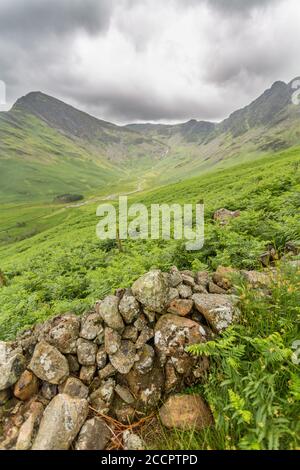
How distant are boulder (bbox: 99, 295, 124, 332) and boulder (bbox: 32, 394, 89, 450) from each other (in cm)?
112

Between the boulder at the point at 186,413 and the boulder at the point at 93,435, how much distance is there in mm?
804

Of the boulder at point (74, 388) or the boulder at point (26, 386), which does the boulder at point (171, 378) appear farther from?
the boulder at point (26, 386)

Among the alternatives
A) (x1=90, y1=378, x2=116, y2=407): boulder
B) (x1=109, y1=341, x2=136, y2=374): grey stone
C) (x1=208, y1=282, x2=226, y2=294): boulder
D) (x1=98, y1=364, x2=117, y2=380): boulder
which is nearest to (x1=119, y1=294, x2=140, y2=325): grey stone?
(x1=109, y1=341, x2=136, y2=374): grey stone

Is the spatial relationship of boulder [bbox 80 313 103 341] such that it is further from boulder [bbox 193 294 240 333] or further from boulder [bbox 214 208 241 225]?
boulder [bbox 214 208 241 225]

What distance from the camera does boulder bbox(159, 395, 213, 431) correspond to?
11.4ft

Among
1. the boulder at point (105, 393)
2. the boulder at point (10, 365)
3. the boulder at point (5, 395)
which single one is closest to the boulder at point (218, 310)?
the boulder at point (105, 393)

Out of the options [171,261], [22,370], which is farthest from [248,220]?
[22,370]

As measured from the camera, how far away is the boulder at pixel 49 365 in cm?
407

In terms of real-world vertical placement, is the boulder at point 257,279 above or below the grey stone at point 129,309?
above

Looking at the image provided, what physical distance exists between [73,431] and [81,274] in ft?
28.9

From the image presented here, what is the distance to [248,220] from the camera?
33.7 feet

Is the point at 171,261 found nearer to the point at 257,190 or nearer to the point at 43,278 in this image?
the point at 43,278

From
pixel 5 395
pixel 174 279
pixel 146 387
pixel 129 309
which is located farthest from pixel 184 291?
pixel 5 395

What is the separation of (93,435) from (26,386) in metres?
1.33
